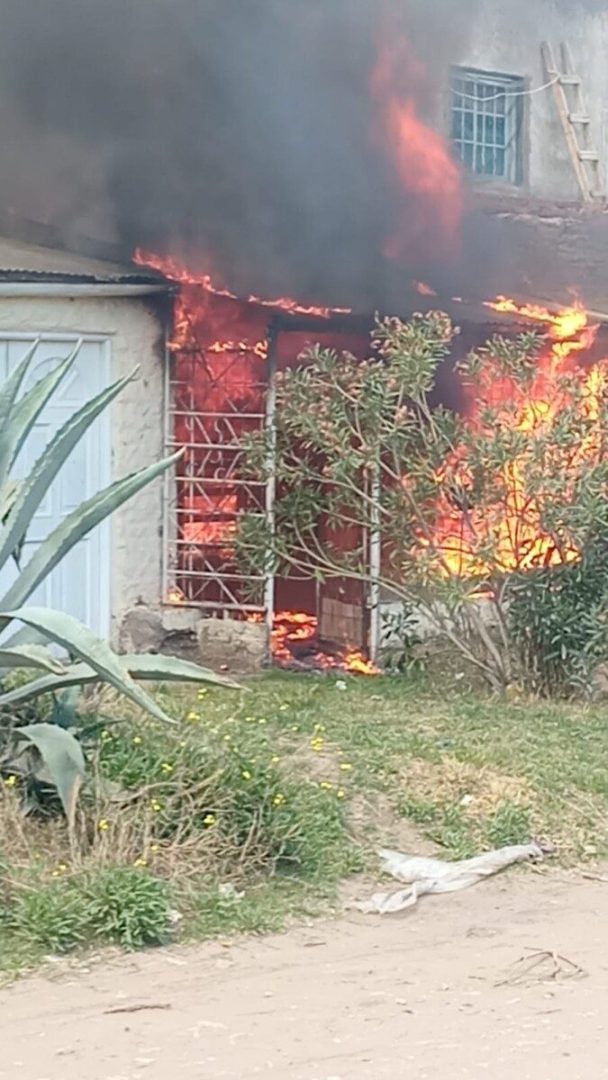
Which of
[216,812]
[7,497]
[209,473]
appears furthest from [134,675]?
[209,473]

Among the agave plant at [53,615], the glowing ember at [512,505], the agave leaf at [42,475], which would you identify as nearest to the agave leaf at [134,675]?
the agave plant at [53,615]

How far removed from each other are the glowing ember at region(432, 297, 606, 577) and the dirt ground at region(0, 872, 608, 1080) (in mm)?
3838

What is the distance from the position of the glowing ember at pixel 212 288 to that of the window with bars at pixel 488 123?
20.0 ft

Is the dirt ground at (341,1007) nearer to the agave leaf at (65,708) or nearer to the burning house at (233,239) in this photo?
the agave leaf at (65,708)

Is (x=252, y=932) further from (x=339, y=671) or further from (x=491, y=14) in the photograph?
(x=491, y=14)

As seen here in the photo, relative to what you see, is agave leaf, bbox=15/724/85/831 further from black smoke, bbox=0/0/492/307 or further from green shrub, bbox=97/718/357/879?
black smoke, bbox=0/0/492/307

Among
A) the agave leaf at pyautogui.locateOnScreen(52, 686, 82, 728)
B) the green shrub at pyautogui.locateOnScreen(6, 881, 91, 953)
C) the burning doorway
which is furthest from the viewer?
the burning doorway

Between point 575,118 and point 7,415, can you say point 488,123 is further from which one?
point 7,415

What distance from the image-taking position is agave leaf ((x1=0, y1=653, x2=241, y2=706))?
6.45 meters

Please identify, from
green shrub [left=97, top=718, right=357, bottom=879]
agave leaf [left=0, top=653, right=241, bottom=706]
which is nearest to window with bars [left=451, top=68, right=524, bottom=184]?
green shrub [left=97, top=718, right=357, bottom=879]

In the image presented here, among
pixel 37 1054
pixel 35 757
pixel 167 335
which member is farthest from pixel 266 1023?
pixel 167 335

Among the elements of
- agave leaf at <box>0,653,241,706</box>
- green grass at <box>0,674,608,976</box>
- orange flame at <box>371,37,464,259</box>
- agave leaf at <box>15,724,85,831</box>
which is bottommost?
green grass at <box>0,674,608,976</box>

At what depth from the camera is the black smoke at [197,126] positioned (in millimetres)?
12930

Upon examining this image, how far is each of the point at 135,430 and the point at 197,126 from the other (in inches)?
128
